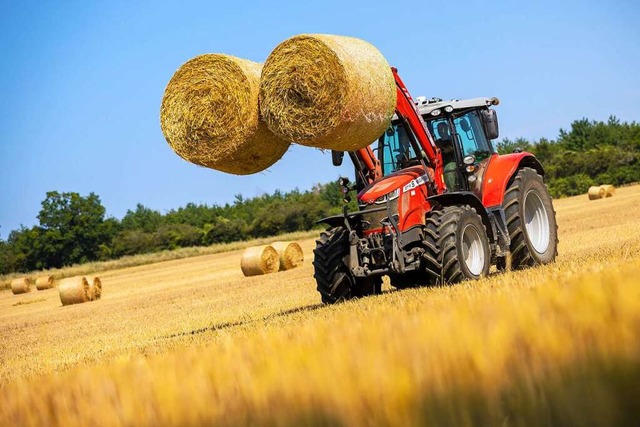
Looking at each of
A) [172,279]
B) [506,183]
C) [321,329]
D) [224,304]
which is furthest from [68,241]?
[321,329]

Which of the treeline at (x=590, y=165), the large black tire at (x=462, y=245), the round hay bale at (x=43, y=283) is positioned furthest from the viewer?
the treeline at (x=590, y=165)

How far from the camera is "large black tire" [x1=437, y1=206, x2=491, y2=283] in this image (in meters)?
9.48

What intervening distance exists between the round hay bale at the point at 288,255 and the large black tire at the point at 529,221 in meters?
13.9

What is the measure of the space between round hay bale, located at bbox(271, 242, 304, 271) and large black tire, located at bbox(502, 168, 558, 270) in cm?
1390

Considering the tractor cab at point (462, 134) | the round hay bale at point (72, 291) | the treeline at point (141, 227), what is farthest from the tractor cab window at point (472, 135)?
the treeline at point (141, 227)

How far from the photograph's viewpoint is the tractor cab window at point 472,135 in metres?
10.9

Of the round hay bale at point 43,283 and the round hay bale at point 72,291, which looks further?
the round hay bale at point 43,283

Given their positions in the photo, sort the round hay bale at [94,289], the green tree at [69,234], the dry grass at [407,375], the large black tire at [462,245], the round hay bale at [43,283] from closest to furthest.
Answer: the dry grass at [407,375]
the large black tire at [462,245]
the round hay bale at [94,289]
the round hay bale at [43,283]
the green tree at [69,234]

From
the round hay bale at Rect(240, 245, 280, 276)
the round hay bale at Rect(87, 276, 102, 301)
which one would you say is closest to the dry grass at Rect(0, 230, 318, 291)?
the round hay bale at Rect(87, 276, 102, 301)

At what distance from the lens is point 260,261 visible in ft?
80.4

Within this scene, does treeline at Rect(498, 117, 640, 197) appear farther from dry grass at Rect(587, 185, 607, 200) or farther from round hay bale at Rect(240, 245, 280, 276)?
round hay bale at Rect(240, 245, 280, 276)

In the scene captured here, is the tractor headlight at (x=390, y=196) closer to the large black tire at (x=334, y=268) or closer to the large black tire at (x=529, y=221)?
the large black tire at (x=334, y=268)

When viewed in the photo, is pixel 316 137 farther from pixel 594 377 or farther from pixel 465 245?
pixel 594 377

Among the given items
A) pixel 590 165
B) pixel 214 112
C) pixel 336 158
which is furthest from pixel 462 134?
pixel 590 165
